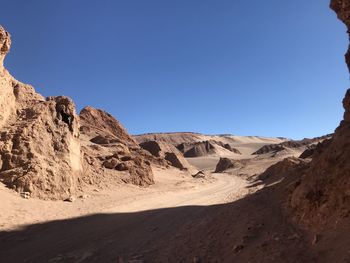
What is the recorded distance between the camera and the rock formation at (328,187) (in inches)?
271

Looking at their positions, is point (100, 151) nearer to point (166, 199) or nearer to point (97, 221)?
point (166, 199)

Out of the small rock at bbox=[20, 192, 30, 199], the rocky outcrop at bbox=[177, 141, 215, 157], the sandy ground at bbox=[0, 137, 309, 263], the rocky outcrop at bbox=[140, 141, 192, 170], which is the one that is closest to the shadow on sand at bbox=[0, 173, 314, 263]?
the sandy ground at bbox=[0, 137, 309, 263]

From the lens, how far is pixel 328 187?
24.7 feet

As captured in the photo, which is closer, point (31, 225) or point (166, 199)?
point (31, 225)

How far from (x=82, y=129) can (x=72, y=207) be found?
30.8 metres

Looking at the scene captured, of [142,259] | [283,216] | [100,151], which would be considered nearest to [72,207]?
[142,259]

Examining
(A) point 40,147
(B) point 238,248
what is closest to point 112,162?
(A) point 40,147

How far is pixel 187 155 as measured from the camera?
383ft

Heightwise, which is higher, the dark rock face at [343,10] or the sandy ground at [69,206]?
the dark rock face at [343,10]

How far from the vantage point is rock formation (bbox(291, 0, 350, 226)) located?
689cm

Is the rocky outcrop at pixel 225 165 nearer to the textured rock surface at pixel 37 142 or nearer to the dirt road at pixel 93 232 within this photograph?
the textured rock surface at pixel 37 142

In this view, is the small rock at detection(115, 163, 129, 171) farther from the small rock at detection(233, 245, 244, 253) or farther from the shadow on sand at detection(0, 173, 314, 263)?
the small rock at detection(233, 245, 244, 253)

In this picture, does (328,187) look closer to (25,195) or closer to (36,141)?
(25,195)

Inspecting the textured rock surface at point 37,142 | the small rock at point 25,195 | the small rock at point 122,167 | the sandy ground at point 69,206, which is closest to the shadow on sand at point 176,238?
the sandy ground at point 69,206
